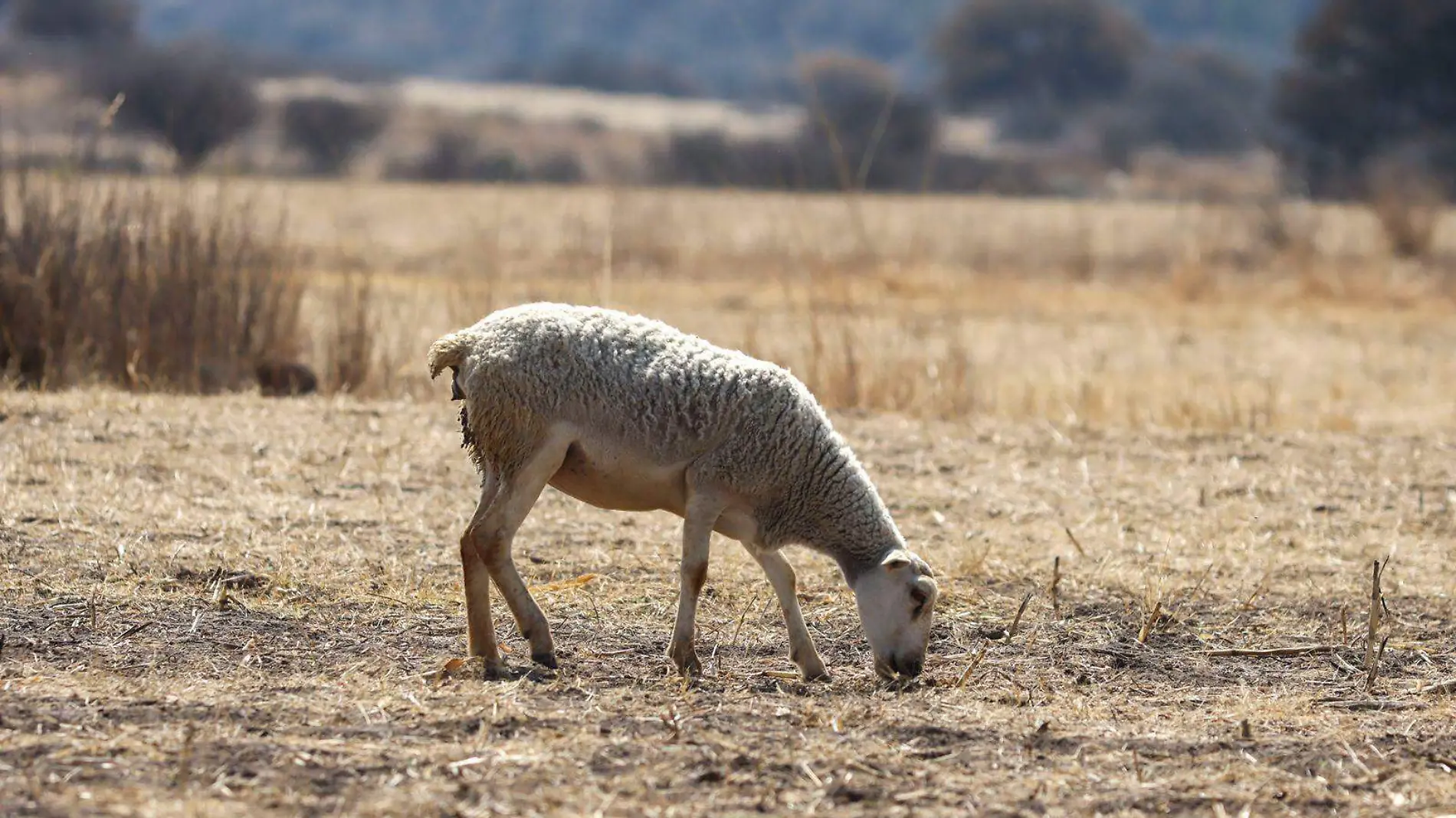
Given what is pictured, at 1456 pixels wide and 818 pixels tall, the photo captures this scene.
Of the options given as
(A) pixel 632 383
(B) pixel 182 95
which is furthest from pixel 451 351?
(B) pixel 182 95

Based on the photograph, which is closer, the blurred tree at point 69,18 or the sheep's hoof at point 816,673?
the sheep's hoof at point 816,673

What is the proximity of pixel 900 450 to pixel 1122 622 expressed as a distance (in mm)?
3095

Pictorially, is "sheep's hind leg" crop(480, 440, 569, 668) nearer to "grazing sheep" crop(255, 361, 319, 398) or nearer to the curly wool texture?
the curly wool texture

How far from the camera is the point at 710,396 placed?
6.23 m

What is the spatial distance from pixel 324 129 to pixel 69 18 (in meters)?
7.35

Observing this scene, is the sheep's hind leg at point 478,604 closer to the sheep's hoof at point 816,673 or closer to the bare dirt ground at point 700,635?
the bare dirt ground at point 700,635

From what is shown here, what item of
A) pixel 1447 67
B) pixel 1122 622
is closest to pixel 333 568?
pixel 1122 622

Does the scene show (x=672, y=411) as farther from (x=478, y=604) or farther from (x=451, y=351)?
(x=478, y=604)

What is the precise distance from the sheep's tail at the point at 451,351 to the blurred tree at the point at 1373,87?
1973 inches

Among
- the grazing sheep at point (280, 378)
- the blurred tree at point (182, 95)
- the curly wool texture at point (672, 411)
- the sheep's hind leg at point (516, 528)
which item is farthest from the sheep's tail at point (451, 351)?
the blurred tree at point (182, 95)

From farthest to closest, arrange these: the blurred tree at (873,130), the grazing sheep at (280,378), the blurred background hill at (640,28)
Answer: the blurred background hill at (640,28), the blurred tree at (873,130), the grazing sheep at (280,378)

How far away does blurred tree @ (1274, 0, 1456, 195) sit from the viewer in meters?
54.1

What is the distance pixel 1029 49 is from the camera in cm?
8719

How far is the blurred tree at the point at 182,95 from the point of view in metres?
14.2
